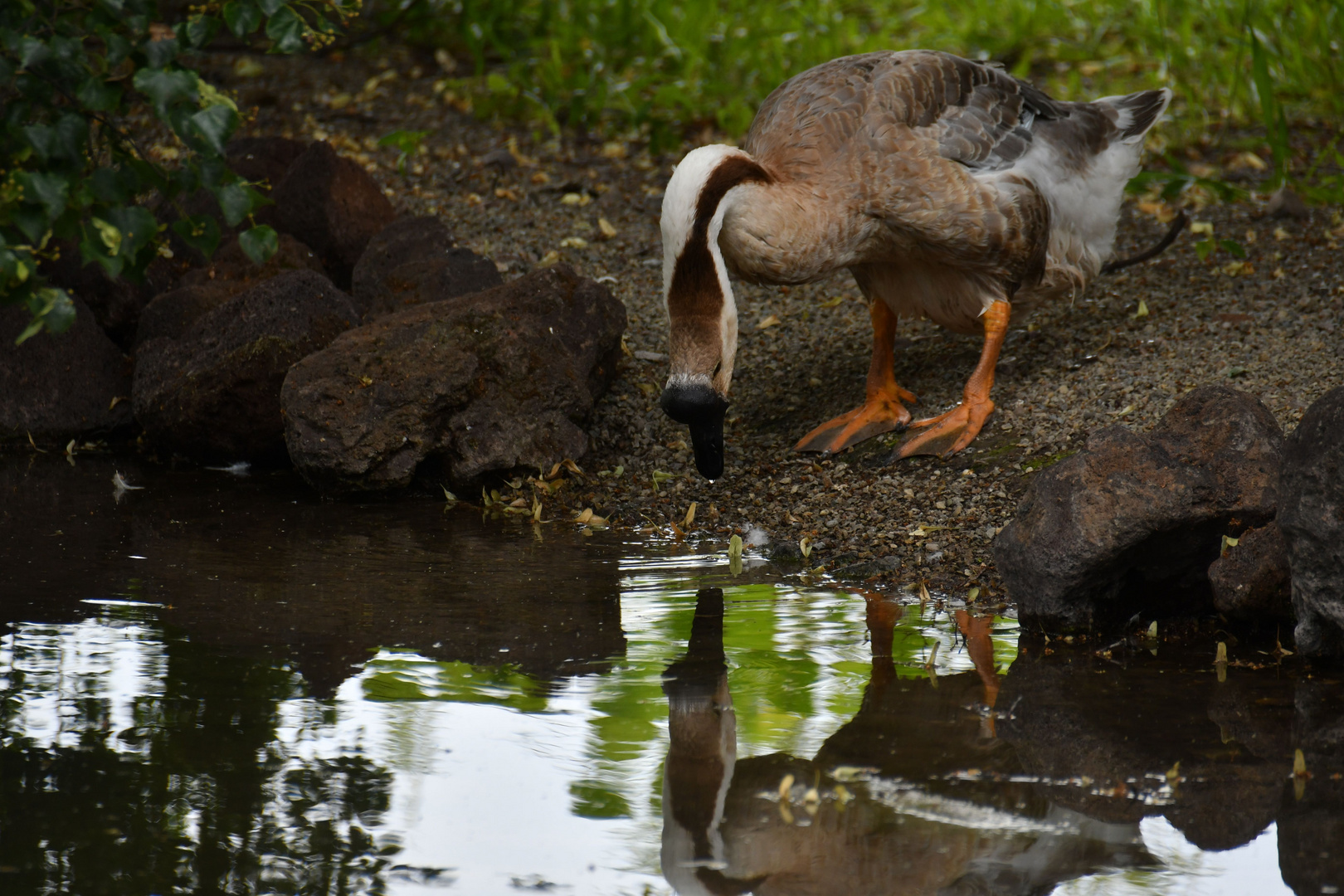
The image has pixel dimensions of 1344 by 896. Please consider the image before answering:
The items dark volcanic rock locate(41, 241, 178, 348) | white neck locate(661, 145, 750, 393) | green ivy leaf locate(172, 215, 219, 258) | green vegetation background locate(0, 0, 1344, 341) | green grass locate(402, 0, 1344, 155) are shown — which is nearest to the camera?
green ivy leaf locate(172, 215, 219, 258)

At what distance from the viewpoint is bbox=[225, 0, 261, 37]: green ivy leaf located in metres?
2.30

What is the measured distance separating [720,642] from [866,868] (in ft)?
3.58

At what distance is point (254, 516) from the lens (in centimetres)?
439

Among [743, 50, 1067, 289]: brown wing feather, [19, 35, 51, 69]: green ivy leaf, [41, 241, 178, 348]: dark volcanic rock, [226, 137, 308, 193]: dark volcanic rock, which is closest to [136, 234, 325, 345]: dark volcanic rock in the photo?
[41, 241, 178, 348]: dark volcanic rock

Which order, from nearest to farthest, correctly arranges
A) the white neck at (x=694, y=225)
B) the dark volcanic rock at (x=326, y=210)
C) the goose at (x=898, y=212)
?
1. the white neck at (x=694, y=225)
2. the goose at (x=898, y=212)
3. the dark volcanic rock at (x=326, y=210)

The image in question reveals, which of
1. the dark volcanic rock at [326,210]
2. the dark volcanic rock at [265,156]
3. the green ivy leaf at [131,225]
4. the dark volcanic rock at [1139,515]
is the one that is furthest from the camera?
the dark volcanic rock at [265,156]

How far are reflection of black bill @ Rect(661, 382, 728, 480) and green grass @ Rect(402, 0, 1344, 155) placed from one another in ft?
13.5

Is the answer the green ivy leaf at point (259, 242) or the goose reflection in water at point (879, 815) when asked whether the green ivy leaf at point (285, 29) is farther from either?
the goose reflection in water at point (879, 815)

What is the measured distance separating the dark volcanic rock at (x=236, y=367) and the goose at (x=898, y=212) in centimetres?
151

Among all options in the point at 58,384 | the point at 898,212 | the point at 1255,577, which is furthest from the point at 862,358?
the point at 58,384

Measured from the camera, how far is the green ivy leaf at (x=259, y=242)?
7.87 feet

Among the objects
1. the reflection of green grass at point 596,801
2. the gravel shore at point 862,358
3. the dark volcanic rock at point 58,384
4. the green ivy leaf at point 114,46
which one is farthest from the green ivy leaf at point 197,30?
the dark volcanic rock at point 58,384

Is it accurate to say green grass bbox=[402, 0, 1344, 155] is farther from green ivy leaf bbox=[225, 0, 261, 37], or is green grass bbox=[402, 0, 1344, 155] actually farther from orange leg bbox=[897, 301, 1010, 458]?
green ivy leaf bbox=[225, 0, 261, 37]

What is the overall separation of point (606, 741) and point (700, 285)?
1623mm
